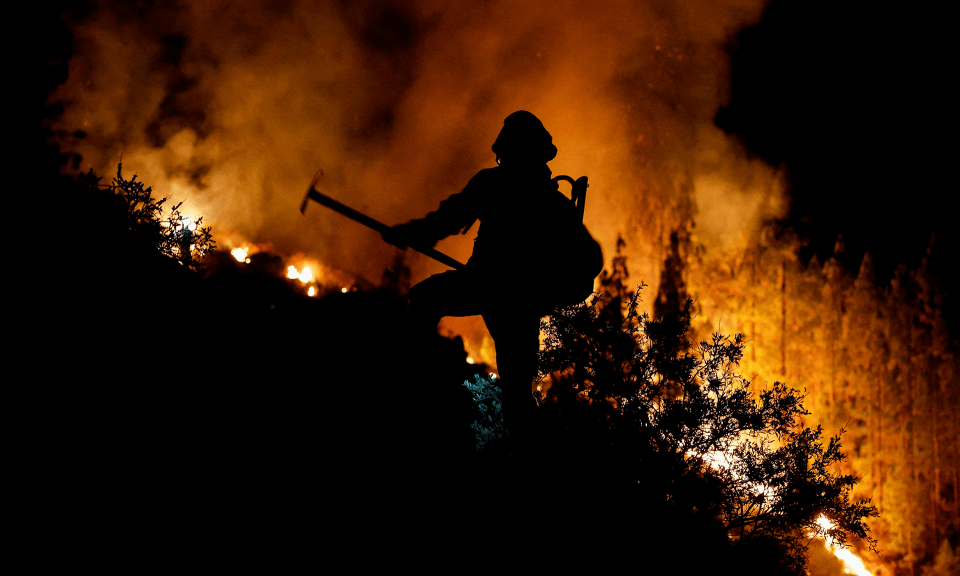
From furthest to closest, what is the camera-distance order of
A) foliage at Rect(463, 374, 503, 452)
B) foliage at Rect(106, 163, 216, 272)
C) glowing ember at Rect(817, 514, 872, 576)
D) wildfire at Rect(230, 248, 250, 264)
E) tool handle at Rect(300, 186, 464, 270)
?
1. wildfire at Rect(230, 248, 250, 264)
2. foliage at Rect(106, 163, 216, 272)
3. glowing ember at Rect(817, 514, 872, 576)
4. foliage at Rect(463, 374, 503, 452)
5. tool handle at Rect(300, 186, 464, 270)

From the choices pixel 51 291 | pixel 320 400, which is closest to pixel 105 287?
pixel 51 291

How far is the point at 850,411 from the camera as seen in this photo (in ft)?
45.2

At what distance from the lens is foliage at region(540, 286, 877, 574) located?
5.55 metres

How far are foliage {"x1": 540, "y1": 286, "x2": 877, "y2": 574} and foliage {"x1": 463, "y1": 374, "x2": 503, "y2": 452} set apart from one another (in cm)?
93

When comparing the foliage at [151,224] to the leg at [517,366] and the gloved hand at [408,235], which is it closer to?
the gloved hand at [408,235]

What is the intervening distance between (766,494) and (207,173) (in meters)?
24.4

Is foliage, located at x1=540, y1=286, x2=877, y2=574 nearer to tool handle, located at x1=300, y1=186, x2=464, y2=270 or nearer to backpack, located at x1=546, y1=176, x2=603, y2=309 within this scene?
backpack, located at x1=546, y1=176, x2=603, y2=309

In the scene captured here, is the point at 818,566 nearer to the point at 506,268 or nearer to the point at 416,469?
the point at 416,469

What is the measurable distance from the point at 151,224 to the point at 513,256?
956 cm

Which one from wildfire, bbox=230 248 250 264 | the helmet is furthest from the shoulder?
wildfire, bbox=230 248 250 264

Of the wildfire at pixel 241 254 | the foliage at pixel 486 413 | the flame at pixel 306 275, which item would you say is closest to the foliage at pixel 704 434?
the foliage at pixel 486 413

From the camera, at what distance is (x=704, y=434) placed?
587 centimetres

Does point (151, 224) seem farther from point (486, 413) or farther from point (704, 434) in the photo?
point (704, 434)

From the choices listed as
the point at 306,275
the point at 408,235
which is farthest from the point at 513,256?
the point at 306,275
